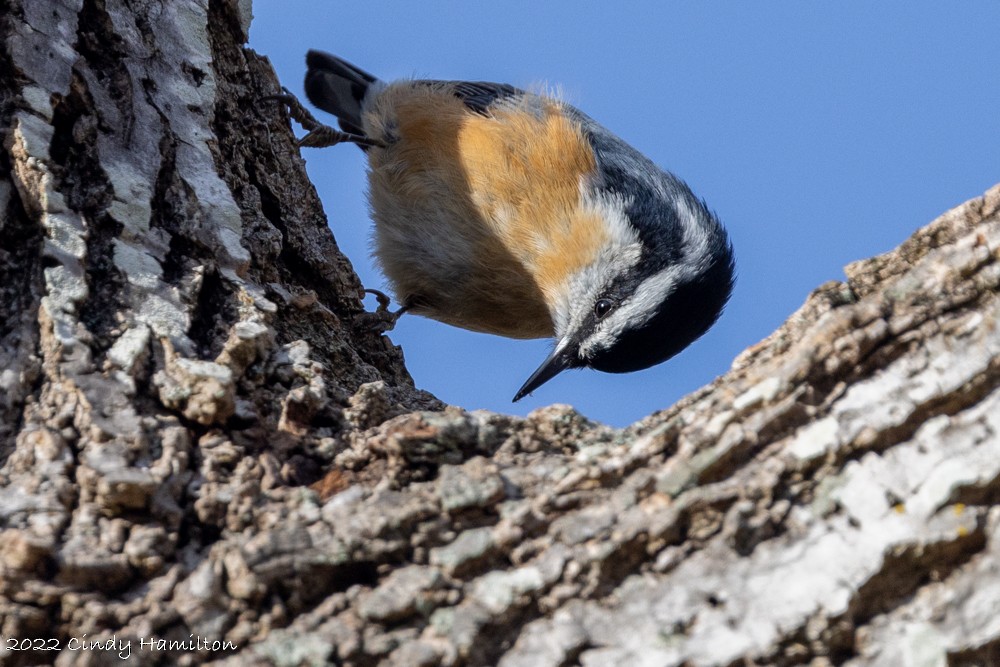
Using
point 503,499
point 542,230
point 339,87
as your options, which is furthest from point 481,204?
point 503,499

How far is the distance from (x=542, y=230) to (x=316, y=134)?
1083 mm

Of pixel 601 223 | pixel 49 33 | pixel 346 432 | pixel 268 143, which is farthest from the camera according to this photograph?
pixel 601 223

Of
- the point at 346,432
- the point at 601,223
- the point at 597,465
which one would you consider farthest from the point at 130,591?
the point at 601,223

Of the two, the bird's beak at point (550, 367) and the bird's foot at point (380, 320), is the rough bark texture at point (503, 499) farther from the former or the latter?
the bird's beak at point (550, 367)

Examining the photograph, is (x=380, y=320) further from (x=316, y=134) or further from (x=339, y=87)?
(x=339, y=87)

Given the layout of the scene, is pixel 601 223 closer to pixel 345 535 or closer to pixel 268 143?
Answer: pixel 268 143

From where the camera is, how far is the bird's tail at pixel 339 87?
4.98 metres

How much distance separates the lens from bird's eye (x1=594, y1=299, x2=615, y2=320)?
4.21 meters

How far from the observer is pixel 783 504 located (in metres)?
1.46

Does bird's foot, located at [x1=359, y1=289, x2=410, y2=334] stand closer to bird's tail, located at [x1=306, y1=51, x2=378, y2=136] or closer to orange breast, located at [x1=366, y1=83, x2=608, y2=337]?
orange breast, located at [x1=366, y1=83, x2=608, y2=337]

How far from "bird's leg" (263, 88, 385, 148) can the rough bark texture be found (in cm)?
203

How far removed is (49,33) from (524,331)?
270 centimetres

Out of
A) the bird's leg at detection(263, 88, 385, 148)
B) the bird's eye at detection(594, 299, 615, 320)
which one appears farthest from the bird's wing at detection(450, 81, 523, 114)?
the bird's eye at detection(594, 299, 615, 320)

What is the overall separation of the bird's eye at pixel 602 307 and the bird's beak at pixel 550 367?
7.0 inches
